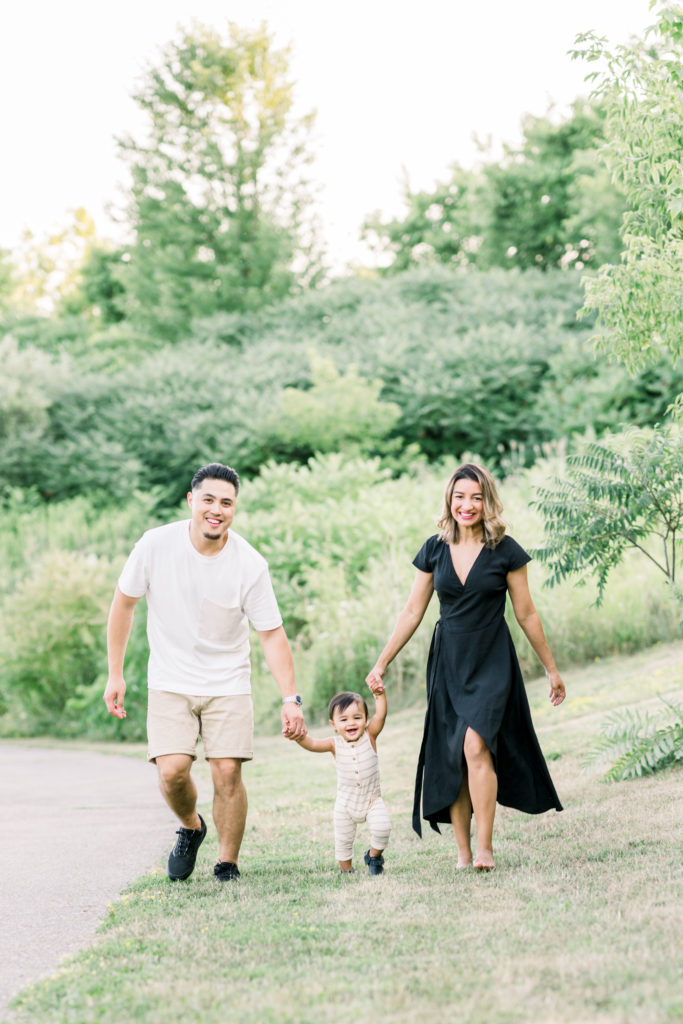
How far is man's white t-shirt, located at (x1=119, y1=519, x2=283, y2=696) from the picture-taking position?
5.68 metres

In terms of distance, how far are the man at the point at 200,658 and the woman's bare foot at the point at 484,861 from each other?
1040mm

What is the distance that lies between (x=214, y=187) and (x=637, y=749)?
97.0ft

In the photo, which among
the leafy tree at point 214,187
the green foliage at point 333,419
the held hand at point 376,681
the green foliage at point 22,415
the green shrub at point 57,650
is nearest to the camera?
the held hand at point 376,681

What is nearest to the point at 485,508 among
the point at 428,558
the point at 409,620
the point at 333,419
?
the point at 428,558

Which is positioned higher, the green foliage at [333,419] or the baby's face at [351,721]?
the green foliage at [333,419]

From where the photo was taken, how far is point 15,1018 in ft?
11.9

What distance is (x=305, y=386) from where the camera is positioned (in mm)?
23203

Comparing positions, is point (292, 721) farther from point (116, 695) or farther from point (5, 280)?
point (5, 280)

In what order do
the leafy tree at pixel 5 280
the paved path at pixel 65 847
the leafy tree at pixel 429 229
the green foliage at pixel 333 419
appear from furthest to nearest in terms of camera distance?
the leafy tree at pixel 5 280, the leafy tree at pixel 429 229, the green foliage at pixel 333 419, the paved path at pixel 65 847

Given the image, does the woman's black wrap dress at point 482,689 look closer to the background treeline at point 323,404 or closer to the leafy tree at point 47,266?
the background treeline at point 323,404

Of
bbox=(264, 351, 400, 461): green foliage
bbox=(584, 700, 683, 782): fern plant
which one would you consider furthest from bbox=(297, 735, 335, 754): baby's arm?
bbox=(264, 351, 400, 461): green foliage

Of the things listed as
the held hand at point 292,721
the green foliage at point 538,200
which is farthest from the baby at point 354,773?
the green foliage at point 538,200

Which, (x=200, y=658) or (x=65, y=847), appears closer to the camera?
(x=200, y=658)

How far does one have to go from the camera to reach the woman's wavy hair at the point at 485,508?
5.69 m
